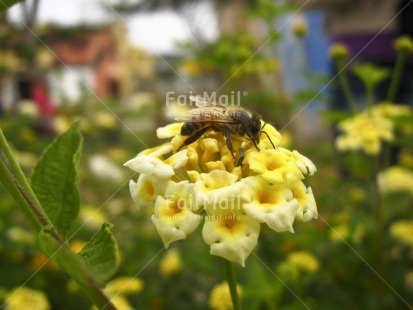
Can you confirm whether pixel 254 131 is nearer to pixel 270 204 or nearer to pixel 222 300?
pixel 270 204

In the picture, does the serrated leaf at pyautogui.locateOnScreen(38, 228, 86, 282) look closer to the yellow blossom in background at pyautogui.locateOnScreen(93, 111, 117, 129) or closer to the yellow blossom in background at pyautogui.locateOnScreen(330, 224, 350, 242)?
the yellow blossom in background at pyautogui.locateOnScreen(330, 224, 350, 242)

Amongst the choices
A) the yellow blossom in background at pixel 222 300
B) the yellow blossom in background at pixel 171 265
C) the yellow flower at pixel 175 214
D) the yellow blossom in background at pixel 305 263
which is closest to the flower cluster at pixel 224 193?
the yellow flower at pixel 175 214

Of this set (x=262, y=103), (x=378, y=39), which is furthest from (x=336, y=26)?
(x=262, y=103)

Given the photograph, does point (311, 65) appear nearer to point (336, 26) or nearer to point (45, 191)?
point (336, 26)

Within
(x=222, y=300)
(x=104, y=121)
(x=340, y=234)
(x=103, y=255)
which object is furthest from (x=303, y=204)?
(x=104, y=121)

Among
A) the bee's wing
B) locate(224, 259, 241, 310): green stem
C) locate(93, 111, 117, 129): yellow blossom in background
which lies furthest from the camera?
locate(93, 111, 117, 129): yellow blossom in background

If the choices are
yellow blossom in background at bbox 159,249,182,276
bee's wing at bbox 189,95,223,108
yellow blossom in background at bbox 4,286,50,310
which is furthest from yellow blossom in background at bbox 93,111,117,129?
bee's wing at bbox 189,95,223,108

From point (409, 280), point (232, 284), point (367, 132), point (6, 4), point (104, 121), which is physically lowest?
point (409, 280)

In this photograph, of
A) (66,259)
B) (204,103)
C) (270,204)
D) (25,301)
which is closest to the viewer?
(66,259)
